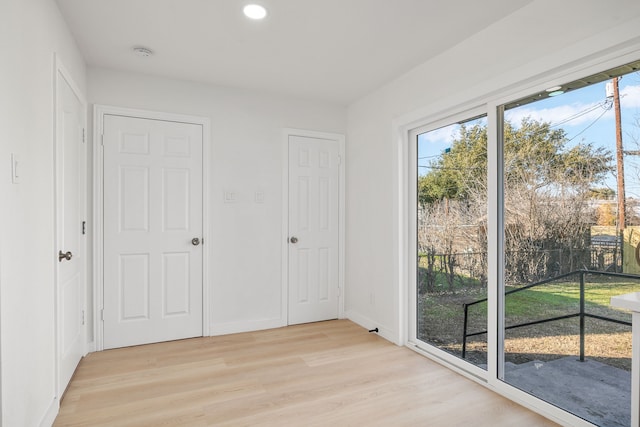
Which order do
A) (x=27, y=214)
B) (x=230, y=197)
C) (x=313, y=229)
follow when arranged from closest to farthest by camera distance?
(x=27, y=214)
(x=230, y=197)
(x=313, y=229)

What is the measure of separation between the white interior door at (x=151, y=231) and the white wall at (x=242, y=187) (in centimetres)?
16

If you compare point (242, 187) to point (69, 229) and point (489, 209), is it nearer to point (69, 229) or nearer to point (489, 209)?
point (69, 229)

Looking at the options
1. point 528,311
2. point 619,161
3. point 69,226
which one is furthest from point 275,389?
point 619,161

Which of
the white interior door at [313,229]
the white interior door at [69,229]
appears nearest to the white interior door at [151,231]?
the white interior door at [69,229]

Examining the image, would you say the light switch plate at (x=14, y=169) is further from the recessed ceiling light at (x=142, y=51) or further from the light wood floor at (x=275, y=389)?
the recessed ceiling light at (x=142, y=51)

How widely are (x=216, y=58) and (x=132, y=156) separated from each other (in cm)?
116

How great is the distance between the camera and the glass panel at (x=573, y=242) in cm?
184

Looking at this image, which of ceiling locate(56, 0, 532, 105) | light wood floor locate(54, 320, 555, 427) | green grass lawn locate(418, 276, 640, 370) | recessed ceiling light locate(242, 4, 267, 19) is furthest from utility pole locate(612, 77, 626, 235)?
recessed ceiling light locate(242, 4, 267, 19)

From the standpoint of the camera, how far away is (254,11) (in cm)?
225

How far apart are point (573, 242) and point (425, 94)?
1587 millimetres

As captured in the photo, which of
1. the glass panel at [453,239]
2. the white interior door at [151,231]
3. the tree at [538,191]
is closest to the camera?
the tree at [538,191]

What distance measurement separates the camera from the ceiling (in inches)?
87.1

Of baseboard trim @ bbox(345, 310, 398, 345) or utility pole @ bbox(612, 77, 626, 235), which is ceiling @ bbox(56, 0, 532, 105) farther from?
baseboard trim @ bbox(345, 310, 398, 345)

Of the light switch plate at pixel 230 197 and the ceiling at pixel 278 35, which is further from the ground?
the ceiling at pixel 278 35
